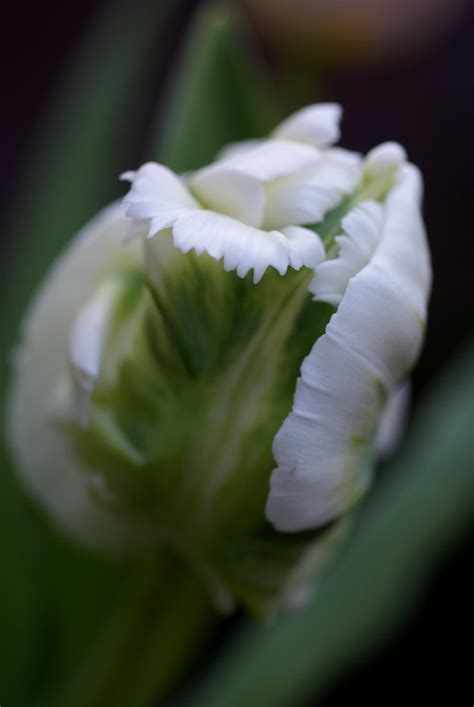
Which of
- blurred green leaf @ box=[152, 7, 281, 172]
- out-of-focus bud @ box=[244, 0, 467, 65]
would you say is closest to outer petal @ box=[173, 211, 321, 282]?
blurred green leaf @ box=[152, 7, 281, 172]

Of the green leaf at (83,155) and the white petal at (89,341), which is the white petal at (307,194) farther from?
the green leaf at (83,155)

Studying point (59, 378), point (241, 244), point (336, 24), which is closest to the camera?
point (241, 244)

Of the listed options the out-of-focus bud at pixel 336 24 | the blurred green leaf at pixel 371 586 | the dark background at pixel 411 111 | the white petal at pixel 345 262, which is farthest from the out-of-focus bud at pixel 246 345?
the dark background at pixel 411 111

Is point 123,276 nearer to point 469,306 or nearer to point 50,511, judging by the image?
point 50,511

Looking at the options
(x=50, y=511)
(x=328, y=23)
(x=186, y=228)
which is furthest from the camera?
(x=328, y=23)

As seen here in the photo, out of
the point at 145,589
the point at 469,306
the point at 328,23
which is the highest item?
the point at 328,23

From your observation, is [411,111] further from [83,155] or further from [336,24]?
[83,155]

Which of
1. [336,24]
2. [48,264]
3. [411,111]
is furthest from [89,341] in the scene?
[411,111]

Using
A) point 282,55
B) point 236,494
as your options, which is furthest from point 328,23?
point 236,494
